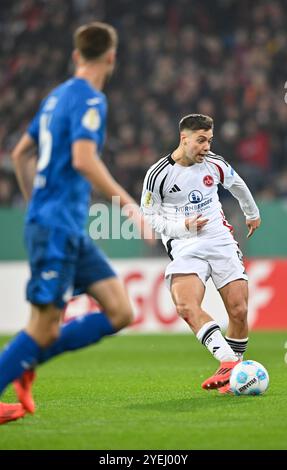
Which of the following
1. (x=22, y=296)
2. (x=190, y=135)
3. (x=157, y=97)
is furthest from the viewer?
(x=157, y=97)

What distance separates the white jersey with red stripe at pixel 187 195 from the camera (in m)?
8.06

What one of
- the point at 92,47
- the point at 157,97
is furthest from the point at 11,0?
the point at 92,47

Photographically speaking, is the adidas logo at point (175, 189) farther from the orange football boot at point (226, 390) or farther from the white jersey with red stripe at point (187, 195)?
the orange football boot at point (226, 390)

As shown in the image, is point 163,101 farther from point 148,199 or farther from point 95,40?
point 95,40

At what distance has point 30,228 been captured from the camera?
18.5ft

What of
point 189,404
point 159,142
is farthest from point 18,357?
point 159,142

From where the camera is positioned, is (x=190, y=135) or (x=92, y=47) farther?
(x=190, y=135)

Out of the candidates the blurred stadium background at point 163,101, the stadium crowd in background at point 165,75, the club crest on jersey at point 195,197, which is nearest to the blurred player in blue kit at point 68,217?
the club crest on jersey at point 195,197

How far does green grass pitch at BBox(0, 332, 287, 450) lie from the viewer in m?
5.39

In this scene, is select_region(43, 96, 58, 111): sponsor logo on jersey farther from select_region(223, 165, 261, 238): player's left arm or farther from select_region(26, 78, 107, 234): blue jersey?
select_region(223, 165, 261, 238): player's left arm

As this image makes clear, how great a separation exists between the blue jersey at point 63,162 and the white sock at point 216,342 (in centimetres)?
227

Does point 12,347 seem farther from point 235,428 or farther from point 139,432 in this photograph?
point 235,428

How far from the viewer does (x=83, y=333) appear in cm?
593
